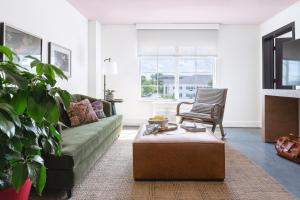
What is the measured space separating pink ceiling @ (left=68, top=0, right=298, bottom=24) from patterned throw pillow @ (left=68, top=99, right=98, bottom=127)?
1864mm

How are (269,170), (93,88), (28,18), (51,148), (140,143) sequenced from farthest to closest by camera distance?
(93,88)
(28,18)
(269,170)
(140,143)
(51,148)

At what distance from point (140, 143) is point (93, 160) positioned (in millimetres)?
591

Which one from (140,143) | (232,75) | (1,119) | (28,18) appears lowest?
(140,143)

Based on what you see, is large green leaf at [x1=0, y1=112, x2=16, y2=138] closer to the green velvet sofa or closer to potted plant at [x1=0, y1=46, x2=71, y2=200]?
potted plant at [x1=0, y1=46, x2=71, y2=200]

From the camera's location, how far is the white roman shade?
600cm

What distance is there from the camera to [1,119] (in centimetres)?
107

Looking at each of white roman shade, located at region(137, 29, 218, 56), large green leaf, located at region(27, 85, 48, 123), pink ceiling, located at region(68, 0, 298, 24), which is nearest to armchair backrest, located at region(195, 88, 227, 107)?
white roman shade, located at region(137, 29, 218, 56)

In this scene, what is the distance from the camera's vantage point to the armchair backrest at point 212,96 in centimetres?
491

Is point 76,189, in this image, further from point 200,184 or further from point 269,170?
point 269,170

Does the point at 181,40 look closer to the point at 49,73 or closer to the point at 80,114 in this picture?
the point at 80,114

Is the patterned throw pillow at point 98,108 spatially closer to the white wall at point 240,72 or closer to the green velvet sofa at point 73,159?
the green velvet sofa at point 73,159

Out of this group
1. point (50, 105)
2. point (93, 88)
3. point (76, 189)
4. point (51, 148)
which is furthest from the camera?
point (93, 88)

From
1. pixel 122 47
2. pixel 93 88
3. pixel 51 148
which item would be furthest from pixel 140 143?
pixel 122 47

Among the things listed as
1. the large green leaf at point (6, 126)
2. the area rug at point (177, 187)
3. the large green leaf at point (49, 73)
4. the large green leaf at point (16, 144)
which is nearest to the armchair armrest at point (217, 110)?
the area rug at point (177, 187)
